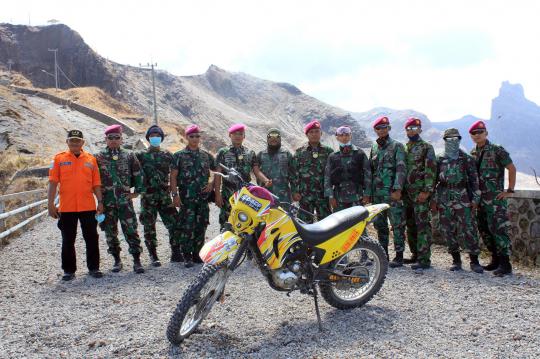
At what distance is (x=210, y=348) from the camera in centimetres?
359

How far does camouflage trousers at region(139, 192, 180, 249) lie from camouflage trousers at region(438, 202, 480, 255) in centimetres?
422

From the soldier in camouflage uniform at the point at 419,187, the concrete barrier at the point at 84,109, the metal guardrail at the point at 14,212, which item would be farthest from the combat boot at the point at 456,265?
the concrete barrier at the point at 84,109

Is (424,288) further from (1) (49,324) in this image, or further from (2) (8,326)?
(2) (8,326)

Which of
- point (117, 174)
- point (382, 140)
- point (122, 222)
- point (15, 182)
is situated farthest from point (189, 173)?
point (15, 182)

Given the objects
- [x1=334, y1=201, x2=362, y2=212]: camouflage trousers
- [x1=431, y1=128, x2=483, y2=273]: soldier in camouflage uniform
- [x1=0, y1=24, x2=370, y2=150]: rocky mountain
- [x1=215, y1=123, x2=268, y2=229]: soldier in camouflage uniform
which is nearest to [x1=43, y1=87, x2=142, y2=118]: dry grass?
[x1=0, y1=24, x2=370, y2=150]: rocky mountain

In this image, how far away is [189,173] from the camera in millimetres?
6426

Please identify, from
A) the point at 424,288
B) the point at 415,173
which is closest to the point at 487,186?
the point at 415,173

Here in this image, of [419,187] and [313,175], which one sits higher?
[313,175]

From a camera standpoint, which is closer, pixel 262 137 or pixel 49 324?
pixel 49 324

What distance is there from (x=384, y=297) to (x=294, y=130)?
376 feet

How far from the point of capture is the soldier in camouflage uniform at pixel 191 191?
641 centimetres

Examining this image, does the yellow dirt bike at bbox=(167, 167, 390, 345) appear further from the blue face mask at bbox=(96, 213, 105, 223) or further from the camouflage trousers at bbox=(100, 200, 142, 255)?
the camouflage trousers at bbox=(100, 200, 142, 255)

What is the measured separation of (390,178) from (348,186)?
644 millimetres

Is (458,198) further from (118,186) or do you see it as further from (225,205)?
(118,186)
